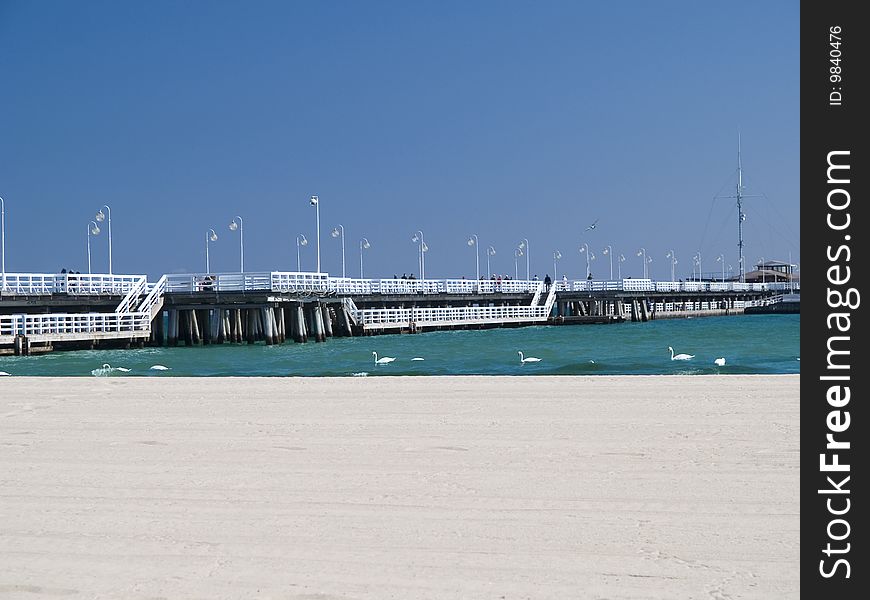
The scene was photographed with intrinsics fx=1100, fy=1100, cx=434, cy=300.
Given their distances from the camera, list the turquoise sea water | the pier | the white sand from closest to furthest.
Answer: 1. the white sand
2. the turquoise sea water
3. the pier

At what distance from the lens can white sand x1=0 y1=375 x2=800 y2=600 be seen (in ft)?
16.7

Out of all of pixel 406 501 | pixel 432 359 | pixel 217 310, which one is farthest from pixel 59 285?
pixel 406 501

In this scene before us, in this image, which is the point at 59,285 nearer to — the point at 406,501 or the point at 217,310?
the point at 217,310

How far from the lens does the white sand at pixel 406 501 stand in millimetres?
5094

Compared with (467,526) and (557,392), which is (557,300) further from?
(467,526)

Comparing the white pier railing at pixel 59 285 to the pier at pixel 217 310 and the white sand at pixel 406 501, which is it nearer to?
the pier at pixel 217 310

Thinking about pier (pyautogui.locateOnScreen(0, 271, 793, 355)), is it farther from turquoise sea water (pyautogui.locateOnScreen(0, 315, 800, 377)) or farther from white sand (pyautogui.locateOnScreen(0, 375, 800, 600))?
white sand (pyautogui.locateOnScreen(0, 375, 800, 600))

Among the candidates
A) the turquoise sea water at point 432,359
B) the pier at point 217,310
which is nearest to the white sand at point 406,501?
the turquoise sea water at point 432,359

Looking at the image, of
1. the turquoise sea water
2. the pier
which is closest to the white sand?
the turquoise sea water

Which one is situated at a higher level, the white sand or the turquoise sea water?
the white sand

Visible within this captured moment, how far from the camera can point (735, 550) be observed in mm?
5438

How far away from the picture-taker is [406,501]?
657 centimetres

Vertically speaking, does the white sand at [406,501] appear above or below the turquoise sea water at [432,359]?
above
